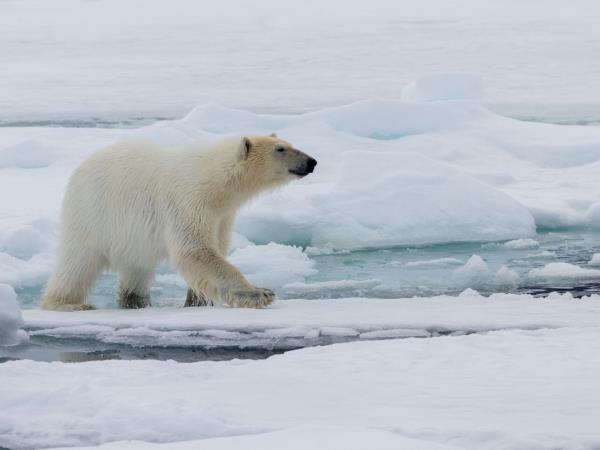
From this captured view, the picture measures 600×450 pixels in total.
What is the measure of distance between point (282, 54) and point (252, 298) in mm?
16286

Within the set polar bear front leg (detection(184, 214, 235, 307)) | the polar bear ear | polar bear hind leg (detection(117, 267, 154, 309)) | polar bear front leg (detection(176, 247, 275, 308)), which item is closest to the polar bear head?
the polar bear ear

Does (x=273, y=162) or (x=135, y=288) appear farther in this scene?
(x=135, y=288)

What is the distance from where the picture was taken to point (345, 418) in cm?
307

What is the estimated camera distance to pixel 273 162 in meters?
5.34

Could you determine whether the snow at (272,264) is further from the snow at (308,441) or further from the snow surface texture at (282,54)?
the snow surface texture at (282,54)

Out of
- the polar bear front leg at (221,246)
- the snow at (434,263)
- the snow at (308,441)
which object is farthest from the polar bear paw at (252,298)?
the snow at (308,441)

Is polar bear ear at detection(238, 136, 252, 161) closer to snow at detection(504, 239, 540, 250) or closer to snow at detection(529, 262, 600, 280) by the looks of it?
snow at detection(529, 262, 600, 280)

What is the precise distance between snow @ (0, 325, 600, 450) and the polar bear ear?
4.79 ft

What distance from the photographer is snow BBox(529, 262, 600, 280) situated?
19.7 feet

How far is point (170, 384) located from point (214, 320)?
1169 mm

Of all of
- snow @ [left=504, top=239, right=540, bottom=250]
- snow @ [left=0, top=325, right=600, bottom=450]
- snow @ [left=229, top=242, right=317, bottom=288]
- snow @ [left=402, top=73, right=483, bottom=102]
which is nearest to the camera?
snow @ [left=0, top=325, right=600, bottom=450]

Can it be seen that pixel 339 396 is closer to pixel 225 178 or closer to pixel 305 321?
pixel 305 321

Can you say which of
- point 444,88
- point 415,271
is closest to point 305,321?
point 415,271

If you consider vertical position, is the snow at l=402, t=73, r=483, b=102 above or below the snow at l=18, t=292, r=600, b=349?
above
